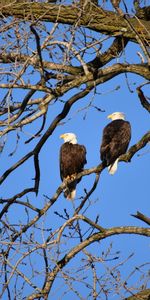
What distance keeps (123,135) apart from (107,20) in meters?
2.27

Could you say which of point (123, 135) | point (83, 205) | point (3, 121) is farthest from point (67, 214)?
point (123, 135)

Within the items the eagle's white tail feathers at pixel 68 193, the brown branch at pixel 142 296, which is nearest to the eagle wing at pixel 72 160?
the eagle's white tail feathers at pixel 68 193

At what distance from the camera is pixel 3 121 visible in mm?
6141

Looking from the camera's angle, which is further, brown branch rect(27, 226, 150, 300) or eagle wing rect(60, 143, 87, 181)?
eagle wing rect(60, 143, 87, 181)

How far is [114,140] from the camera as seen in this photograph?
9195 mm

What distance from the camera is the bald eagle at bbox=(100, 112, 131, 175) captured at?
8.87 m

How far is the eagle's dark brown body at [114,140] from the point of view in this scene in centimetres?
890

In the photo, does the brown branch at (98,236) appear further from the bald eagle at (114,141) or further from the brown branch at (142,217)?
the bald eagle at (114,141)

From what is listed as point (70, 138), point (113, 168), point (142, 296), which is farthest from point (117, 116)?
point (142, 296)

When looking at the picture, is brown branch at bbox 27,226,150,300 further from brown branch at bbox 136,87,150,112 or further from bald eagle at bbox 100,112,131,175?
bald eagle at bbox 100,112,131,175

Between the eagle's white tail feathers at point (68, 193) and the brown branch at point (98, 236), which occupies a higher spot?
the eagle's white tail feathers at point (68, 193)

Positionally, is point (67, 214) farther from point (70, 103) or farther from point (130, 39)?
point (130, 39)

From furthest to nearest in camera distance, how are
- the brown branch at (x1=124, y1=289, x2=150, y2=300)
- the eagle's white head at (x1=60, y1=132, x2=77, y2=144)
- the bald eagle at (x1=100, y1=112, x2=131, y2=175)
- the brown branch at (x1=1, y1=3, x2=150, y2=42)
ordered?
the eagle's white head at (x1=60, y1=132, x2=77, y2=144) < the bald eagle at (x1=100, y1=112, x2=131, y2=175) < the brown branch at (x1=1, y1=3, x2=150, y2=42) < the brown branch at (x1=124, y1=289, x2=150, y2=300)

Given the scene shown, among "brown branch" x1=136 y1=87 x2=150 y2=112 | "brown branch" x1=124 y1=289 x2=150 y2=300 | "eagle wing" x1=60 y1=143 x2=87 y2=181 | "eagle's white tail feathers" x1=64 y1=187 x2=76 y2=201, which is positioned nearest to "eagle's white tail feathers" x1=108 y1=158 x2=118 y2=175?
"eagle's white tail feathers" x1=64 y1=187 x2=76 y2=201
